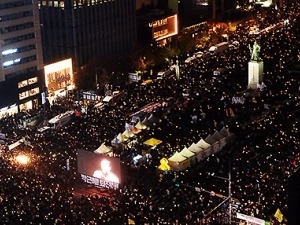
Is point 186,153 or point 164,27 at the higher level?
point 164,27

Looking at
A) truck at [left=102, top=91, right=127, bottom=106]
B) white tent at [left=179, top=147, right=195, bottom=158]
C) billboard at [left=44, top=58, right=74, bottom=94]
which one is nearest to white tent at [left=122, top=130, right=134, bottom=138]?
white tent at [left=179, top=147, right=195, bottom=158]

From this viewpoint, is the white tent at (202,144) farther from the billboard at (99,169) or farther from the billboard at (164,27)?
the billboard at (164,27)

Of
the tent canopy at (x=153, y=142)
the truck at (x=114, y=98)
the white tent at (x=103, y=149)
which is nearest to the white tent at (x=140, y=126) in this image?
the tent canopy at (x=153, y=142)

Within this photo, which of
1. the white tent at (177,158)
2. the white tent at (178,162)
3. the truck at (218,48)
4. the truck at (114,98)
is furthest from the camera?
the truck at (218,48)

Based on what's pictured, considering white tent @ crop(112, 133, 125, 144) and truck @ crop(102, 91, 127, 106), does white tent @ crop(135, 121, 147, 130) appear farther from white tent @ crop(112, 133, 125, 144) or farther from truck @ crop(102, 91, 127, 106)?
truck @ crop(102, 91, 127, 106)

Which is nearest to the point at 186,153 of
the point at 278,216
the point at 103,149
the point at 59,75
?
the point at 103,149

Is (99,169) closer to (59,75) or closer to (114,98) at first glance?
(114,98)
